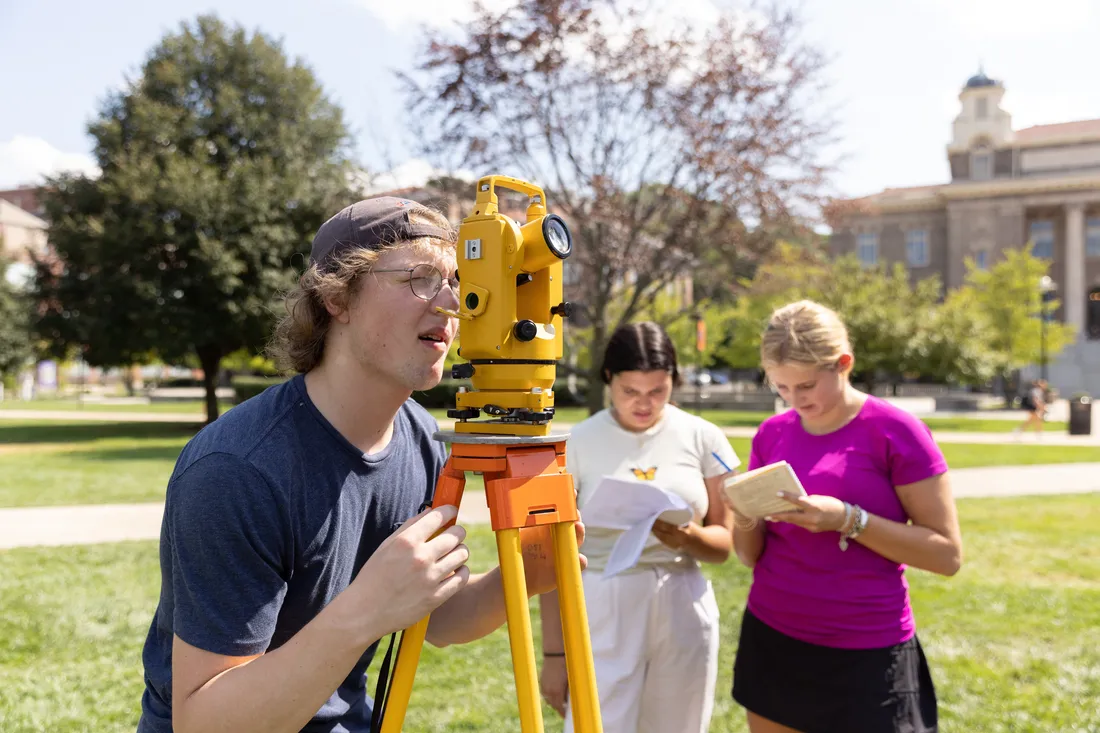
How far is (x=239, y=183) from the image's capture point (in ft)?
65.6

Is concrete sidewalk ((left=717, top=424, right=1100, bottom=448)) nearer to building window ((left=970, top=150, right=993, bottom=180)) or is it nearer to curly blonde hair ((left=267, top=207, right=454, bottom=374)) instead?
curly blonde hair ((left=267, top=207, right=454, bottom=374))

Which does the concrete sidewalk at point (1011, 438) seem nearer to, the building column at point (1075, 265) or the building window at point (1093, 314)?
the building column at point (1075, 265)

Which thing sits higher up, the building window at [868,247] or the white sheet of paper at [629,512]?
the building window at [868,247]

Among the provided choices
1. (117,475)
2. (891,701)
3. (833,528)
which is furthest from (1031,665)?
(117,475)

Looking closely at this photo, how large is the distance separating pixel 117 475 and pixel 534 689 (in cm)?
1281

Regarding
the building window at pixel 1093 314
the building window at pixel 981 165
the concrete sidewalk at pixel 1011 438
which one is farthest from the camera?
the building window at pixel 981 165

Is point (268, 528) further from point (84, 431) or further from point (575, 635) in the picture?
point (84, 431)

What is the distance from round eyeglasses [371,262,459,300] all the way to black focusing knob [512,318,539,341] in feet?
0.86

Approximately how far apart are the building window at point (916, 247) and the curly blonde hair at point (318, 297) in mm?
63822

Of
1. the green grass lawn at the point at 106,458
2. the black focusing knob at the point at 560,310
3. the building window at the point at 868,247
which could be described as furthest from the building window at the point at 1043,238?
the black focusing knob at the point at 560,310

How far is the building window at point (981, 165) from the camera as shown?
2311 inches

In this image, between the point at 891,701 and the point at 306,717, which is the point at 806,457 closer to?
the point at 891,701

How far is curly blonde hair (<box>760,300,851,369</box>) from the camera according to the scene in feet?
8.71

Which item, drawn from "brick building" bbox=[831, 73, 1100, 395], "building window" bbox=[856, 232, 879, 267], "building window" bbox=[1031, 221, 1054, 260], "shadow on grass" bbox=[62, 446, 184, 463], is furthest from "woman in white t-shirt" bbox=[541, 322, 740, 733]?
"building window" bbox=[1031, 221, 1054, 260]
